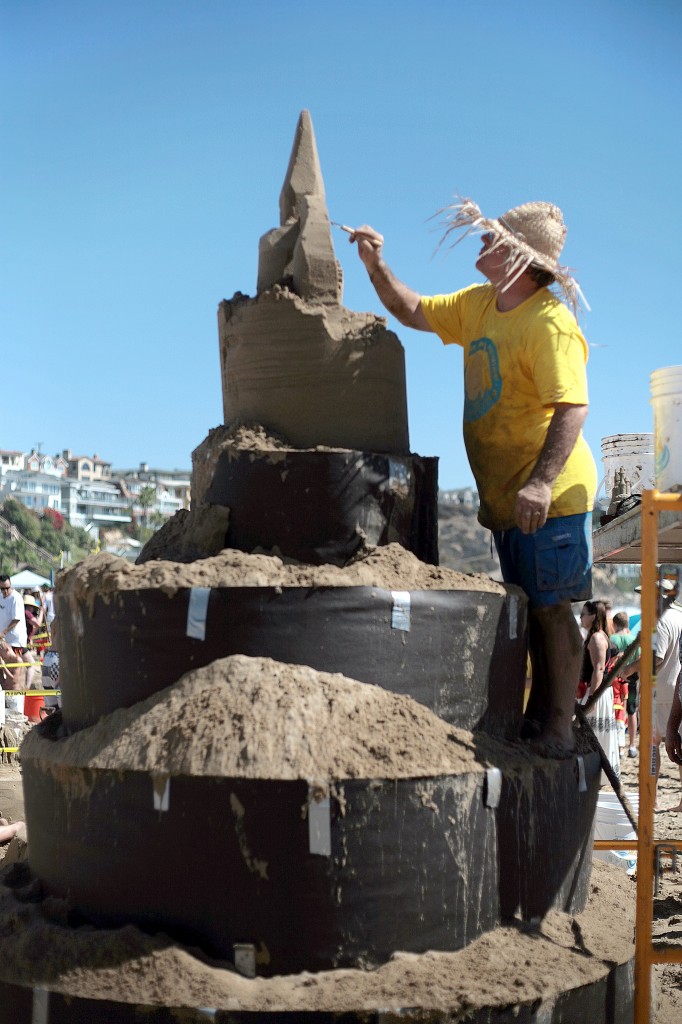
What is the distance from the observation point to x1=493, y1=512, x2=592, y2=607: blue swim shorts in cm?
379

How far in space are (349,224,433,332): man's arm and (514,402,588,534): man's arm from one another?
2.64ft

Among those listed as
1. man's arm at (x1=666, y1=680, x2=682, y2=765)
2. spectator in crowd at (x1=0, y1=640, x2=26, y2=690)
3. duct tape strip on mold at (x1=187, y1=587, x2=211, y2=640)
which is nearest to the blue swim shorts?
duct tape strip on mold at (x1=187, y1=587, x2=211, y2=640)

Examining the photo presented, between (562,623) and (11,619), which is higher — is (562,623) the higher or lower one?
the higher one

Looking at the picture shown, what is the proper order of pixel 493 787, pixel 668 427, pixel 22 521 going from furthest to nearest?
pixel 22 521, pixel 668 427, pixel 493 787

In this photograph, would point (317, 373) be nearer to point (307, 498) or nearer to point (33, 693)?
point (307, 498)

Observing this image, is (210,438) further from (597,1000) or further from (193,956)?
(597,1000)

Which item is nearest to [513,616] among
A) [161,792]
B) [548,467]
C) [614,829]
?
[548,467]

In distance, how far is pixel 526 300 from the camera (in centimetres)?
388

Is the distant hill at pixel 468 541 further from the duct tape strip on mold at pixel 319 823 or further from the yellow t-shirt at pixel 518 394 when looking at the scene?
the duct tape strip on mold at pixel 319 823

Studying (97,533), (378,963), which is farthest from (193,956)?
(97,533)

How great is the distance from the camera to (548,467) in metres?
3.61

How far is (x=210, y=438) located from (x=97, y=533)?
355 ft

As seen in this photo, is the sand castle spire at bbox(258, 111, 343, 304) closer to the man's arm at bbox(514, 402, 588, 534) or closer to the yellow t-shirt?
the yellow t-shirt

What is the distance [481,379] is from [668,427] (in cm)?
68
